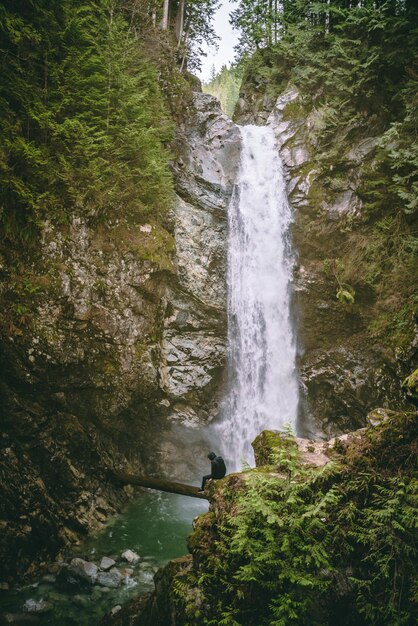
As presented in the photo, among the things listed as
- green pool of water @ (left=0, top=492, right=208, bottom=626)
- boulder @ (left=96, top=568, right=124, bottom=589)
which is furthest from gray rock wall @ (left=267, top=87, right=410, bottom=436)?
boulder @ (left=96, top=568, right=124, bottom=589)

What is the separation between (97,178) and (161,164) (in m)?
2.33

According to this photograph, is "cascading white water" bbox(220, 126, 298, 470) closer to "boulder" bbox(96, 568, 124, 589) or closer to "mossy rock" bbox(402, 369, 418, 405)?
"boulder" bbox(96, 568, 124, 589)

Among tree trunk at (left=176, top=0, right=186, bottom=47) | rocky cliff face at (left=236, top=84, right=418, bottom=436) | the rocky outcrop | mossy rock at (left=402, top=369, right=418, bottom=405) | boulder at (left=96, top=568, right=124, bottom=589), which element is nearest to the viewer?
the rocky outcrop

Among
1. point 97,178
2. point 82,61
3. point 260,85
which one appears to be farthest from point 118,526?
point 260,85

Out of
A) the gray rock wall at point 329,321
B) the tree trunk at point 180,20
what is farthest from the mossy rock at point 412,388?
the tree trunk at point 180,20

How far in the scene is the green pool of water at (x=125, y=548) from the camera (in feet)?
21.2

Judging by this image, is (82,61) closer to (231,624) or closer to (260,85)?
(231,624)

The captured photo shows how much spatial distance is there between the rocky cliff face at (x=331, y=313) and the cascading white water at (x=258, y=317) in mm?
521

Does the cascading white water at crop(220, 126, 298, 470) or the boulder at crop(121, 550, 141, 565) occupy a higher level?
the cascading white water at crop(220, 126, 298, 470)

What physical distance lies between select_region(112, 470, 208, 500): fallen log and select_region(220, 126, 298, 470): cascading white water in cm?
378

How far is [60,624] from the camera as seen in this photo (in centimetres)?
620

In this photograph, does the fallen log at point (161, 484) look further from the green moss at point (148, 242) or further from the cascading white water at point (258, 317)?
the green moss at point (148, 242)

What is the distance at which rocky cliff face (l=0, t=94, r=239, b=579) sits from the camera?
7.97m

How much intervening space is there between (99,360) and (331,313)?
756cm
